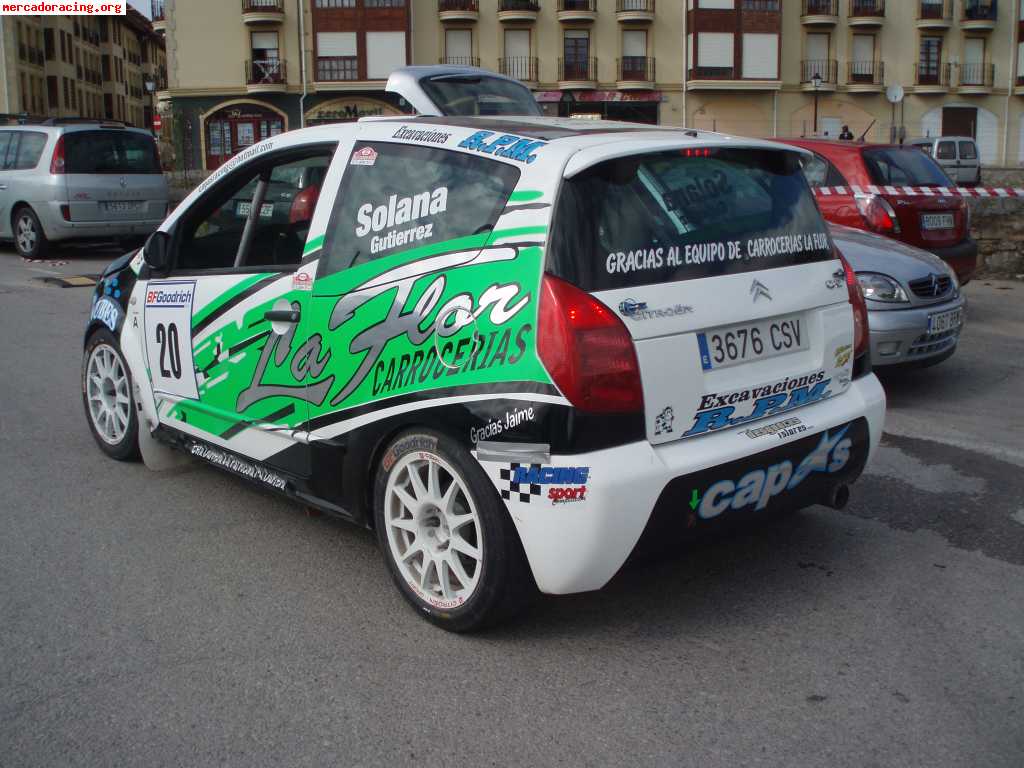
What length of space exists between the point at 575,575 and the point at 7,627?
1.94 metres

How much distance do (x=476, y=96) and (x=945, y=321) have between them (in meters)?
5.29

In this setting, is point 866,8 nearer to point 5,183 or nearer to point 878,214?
point 5,183

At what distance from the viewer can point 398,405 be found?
3.65 meters

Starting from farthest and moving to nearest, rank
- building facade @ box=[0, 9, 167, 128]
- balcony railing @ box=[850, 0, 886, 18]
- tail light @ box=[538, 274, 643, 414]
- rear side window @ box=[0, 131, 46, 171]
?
building facade @ box=[0, 9, 167, 128], balcony railing @ box=[850, 0, 886, 18], rear side window @ box=[0, 131, 46, 171], tail light @ box=[538, 274, 643, 414]

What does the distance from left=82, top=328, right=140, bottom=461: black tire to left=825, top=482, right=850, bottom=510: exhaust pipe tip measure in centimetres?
327

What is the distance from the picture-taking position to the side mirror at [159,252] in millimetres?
4941

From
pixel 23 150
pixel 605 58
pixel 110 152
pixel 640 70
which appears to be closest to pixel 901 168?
pixel 110 152

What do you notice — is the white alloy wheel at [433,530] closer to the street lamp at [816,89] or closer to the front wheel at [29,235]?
the front wheel at [29,235]

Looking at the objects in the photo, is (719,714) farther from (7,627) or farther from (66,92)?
(66,92)

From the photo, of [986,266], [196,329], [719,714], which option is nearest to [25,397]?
[196,329]

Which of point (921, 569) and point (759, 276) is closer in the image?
point (759, 276)

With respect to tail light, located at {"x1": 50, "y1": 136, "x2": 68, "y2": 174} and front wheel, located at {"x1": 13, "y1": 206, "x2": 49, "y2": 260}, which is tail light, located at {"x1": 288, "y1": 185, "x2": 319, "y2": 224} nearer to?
tail light, located at {"x1": 50, "y1": 136, "x2": 68, "y2": 174}

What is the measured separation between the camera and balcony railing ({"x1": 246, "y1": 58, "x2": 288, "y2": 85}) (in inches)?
2116

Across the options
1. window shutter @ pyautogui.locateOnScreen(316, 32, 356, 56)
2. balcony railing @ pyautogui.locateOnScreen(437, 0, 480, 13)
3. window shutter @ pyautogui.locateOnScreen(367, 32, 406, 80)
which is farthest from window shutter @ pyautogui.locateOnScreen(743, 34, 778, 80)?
window shutter @ pyautogui.locateOnScreen(316, 32, 356, 56)
